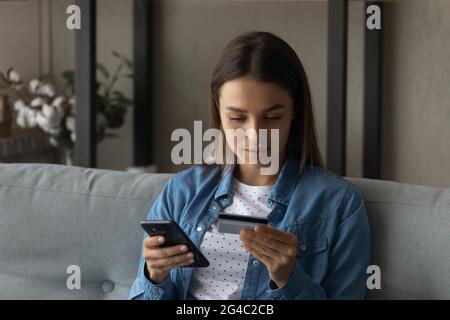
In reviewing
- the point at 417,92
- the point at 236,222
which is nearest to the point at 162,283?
the point at 236,222

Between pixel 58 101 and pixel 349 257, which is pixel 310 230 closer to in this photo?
pixel 349 257

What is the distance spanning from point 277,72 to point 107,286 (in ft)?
1.87

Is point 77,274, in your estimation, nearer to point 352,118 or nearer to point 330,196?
point 330,196

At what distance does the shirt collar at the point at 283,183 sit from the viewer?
1.26 metres

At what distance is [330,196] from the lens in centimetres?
124

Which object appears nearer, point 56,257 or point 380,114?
point 56,257

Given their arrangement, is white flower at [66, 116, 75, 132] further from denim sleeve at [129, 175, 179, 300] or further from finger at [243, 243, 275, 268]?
finger at [243, 243, 275, 268]

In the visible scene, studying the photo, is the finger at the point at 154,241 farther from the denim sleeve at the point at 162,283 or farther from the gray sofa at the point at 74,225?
the gray sofa at the point at 74,225

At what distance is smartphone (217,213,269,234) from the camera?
1082mm

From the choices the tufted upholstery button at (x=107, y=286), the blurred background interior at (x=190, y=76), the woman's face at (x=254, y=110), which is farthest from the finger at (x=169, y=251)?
the blurred background interior at (x=190, y=76)

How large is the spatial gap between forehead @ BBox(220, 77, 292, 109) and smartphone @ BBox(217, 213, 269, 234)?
0.69 feet

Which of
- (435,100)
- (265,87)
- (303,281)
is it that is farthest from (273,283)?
(435,100)

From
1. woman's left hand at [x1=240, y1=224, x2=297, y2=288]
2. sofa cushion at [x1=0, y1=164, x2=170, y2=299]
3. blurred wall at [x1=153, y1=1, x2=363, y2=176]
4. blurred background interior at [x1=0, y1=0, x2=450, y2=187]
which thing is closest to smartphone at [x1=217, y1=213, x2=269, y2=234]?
woman's left hand at [x1=240, y1=224, x2=297, y2=288]
